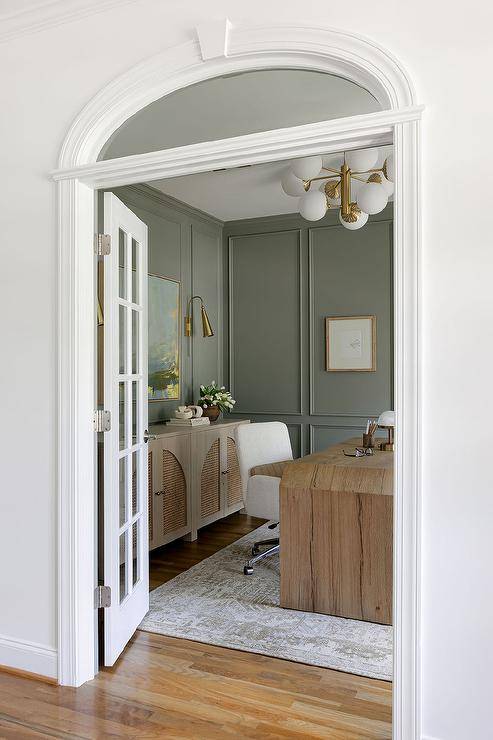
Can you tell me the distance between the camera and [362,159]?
347cm

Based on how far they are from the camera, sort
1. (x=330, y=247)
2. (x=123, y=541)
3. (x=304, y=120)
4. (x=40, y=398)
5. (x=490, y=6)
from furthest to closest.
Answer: (x=330, y=247) → (x=304, y=120) → (x=123, y=541) → (x=40, y=398) → (x=490, y=6)

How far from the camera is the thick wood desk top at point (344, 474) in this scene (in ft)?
10.6

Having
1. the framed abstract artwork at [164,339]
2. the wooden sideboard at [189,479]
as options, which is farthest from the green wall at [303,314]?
the framed abstract artwork at [164,339]

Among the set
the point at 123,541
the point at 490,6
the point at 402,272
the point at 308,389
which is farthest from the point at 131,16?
the point at 308,389

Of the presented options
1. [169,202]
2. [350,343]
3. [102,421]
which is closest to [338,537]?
[102,421]

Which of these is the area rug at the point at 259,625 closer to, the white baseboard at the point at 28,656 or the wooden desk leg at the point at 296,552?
the wooden desk leg at the point at 296,552

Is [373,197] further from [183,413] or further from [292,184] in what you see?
[183,413]

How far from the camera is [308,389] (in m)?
5.86

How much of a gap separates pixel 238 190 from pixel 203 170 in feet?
9.39

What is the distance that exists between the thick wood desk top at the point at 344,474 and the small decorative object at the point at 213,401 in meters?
1.95

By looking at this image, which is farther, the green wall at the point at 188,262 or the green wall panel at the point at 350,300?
the green wall panel at the point at 350,300

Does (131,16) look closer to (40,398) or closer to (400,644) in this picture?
(40,398)

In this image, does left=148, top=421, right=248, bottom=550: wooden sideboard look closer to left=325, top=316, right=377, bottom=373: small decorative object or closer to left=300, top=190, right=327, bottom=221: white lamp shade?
left=325, top=316, right=377, bottom=373: small decorative object

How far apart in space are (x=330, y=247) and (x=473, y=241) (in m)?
3.88
